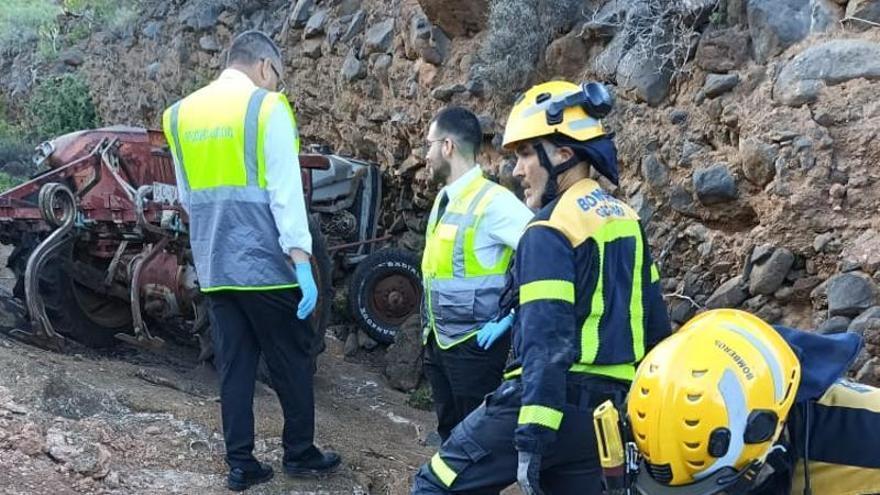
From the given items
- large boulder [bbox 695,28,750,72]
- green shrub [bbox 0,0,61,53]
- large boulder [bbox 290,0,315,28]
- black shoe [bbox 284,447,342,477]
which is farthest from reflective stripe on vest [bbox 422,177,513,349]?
green shrub [bbox 0,0,61,53]

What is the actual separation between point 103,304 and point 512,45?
346 cm

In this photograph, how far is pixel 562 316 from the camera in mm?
3051

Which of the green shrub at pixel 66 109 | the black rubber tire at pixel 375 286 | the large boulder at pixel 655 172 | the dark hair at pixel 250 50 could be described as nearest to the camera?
the dark hair at pixel 250 50

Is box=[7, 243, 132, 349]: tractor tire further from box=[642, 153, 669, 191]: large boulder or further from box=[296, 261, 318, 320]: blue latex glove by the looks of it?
box=[642, 153, 669, 191]: large boulder

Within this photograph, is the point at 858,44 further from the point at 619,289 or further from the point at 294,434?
the point at 294,434

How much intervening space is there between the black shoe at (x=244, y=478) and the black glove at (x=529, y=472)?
2.09 meters

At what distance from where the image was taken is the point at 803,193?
200 inches

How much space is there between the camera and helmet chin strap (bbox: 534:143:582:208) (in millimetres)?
3264

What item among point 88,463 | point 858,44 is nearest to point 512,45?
point 858,44

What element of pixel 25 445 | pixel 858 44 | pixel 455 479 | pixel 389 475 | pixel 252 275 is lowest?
pixel 389 475

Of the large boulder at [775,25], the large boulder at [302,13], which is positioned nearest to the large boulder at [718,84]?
the large boulder at [775,25]

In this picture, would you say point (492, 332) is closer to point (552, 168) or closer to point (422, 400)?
point (552, 168)

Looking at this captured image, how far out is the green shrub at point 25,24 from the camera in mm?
16812

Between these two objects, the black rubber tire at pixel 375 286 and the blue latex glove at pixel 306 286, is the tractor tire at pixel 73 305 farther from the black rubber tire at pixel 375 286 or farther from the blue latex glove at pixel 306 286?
the blue latex glove at pixel 306 286
